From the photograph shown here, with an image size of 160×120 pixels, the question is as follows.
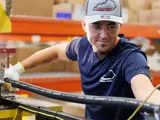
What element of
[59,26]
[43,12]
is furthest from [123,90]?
[43,12]

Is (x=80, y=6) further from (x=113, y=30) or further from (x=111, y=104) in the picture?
(x=111, y=104)

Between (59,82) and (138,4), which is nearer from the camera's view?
(59,82)

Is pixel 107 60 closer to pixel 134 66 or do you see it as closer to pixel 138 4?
pixel 134 66

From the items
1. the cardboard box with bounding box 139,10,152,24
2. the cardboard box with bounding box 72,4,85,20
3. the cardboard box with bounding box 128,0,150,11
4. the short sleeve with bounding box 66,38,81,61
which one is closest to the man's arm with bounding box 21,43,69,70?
the short sleeve with bounding box 66,38,81,61

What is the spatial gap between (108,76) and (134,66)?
0.22 m

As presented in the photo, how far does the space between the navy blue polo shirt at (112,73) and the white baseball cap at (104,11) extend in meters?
0.16

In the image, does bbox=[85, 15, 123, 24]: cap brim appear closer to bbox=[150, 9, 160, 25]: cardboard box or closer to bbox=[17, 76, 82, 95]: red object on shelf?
bbox=[17, 76, 82, 95]: red object on shelf

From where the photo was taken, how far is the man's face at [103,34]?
167 centimetres

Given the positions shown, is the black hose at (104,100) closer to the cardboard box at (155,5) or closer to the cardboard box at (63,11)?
the cardboard box at (63,11)

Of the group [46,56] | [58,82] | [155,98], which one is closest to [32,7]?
[58,82]

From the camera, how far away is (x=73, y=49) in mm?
2064

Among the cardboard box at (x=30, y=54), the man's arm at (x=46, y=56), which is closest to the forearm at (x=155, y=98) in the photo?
the man's arm at (x=46, y=56)

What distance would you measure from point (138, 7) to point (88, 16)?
83.4 inches

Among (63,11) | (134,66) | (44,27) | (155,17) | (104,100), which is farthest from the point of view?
(155,17)
